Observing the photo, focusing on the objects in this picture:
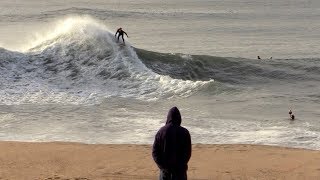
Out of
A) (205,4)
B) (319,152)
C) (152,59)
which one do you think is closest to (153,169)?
(319,152)

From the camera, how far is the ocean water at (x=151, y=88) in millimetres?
15258

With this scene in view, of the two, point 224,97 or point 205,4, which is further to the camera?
point 205,4

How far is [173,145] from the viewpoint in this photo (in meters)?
6.77

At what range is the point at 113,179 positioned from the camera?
10.2 m

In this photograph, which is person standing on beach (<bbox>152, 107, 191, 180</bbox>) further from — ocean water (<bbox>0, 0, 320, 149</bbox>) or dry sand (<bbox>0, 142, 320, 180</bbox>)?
ocean water (<bbox>0, 0, 320, 149</bbox>)

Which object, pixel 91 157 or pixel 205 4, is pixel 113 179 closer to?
pixel 91 157

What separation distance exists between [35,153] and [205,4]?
2602 inches

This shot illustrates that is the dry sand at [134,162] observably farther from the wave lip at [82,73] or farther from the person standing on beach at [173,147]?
the wave lip at [82,73]

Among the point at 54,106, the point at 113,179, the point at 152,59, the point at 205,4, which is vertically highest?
the point at 205,4

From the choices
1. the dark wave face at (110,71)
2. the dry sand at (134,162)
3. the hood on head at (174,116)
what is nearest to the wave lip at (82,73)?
the dark wave face at (110,71)

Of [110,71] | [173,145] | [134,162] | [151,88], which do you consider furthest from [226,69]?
[173,145]

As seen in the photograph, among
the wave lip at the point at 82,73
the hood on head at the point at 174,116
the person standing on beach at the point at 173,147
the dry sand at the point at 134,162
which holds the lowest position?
the dry sand at the point at 134,162

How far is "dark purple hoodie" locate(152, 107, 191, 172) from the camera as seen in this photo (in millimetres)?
6734

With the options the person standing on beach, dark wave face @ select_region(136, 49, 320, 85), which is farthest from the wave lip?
the person standing on beach
